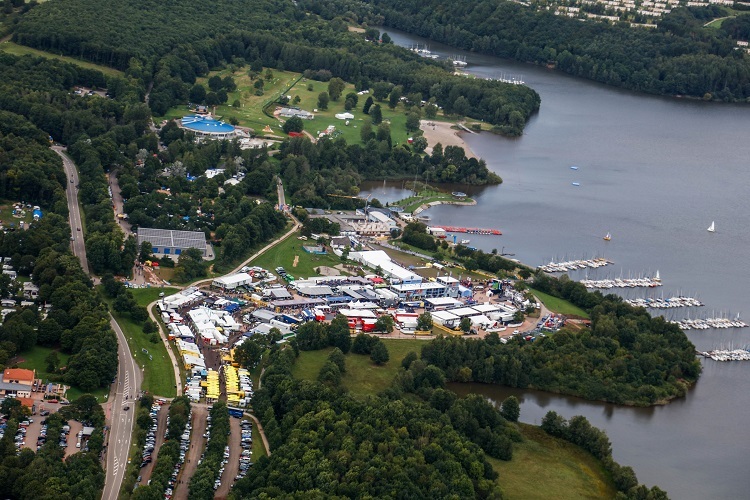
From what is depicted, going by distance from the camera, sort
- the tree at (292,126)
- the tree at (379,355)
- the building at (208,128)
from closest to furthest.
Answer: the tree at (379,355) → the building at (208,128) → the tree at (292,126)

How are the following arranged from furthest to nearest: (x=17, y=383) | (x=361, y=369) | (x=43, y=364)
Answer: (x=361, y=369)
(x=43, y=364)
(x=17, y=383)

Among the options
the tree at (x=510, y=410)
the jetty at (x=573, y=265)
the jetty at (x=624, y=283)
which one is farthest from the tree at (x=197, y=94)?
the tree at (x=510, y=410)

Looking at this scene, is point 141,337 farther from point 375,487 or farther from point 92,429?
point 375,487

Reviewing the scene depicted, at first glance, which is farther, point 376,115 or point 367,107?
point 367,107

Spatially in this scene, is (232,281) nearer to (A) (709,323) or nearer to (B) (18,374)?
(B) (18,374)

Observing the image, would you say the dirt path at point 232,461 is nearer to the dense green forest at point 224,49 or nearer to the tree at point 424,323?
the tree at point 424,323

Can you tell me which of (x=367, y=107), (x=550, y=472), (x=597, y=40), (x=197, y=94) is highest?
(x=597, y=40)

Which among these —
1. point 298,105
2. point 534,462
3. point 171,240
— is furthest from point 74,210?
point 298,105

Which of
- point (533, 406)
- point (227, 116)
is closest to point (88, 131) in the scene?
point (227, 116)
